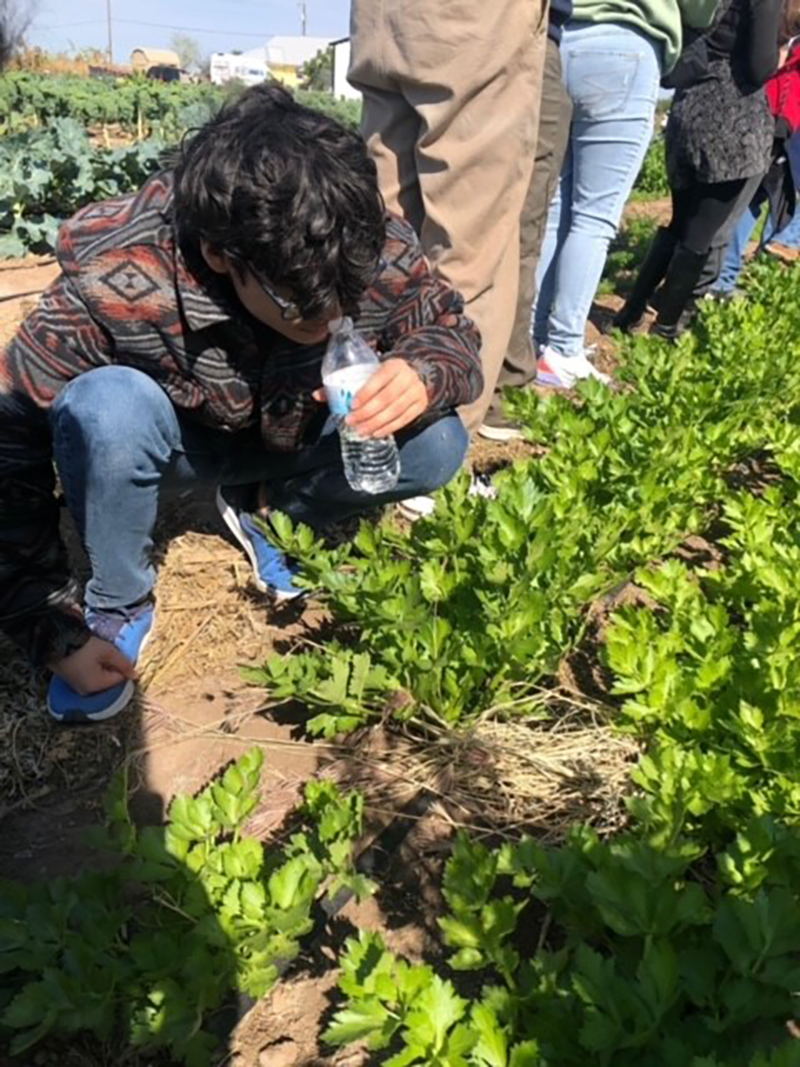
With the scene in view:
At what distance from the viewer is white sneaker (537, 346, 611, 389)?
4695 millimetres

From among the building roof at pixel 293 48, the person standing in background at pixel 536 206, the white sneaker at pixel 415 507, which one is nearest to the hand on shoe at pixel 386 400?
the white sneaker at pixel 415 507

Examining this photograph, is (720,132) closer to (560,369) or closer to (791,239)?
(560,369)

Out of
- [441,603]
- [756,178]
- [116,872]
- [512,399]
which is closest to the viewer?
[116,872]

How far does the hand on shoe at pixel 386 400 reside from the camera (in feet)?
6.86

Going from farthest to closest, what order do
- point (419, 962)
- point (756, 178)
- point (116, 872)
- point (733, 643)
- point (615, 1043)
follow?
point (756, 178), point (733, 643), point (419, 962), point (116, 872), point (615, 1043)

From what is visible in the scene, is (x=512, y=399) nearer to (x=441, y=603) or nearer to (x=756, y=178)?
(x=441, y=603)

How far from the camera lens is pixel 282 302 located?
6.06 ft

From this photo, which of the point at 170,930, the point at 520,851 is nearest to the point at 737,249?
the point at 520,851

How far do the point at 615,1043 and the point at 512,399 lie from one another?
2403mm

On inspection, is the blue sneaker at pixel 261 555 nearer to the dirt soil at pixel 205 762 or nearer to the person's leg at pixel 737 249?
the dirt soil at pixel 205 762

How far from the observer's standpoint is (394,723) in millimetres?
2291

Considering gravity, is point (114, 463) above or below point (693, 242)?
above

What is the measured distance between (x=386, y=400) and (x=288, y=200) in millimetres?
535

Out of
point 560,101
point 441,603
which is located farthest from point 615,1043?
point 560,101
